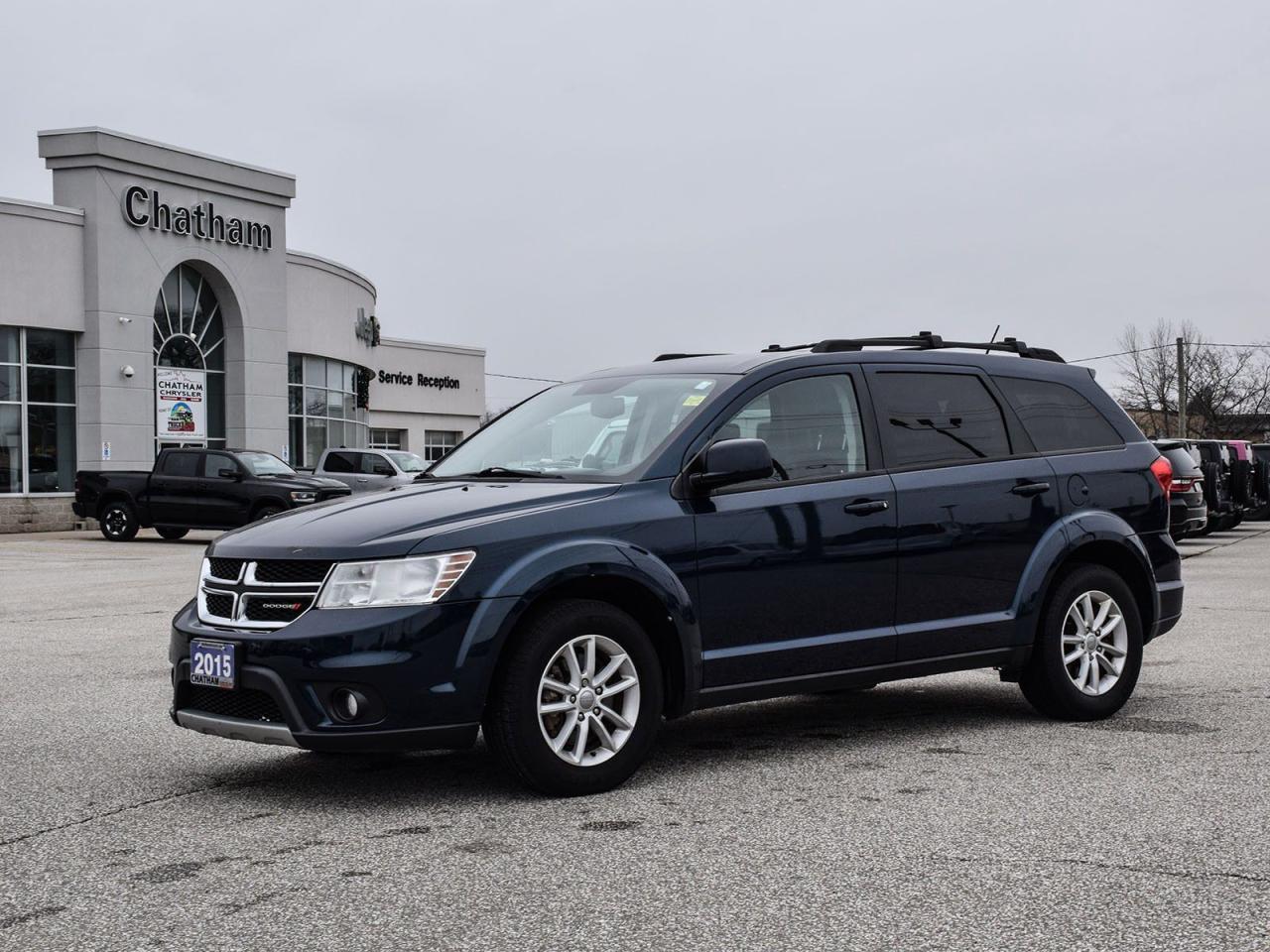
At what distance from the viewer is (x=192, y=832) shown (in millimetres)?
5203

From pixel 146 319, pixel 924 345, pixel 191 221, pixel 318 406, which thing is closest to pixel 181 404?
pixel 146 319

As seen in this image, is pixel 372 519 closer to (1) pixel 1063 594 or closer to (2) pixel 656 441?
(2) pixel 656 441

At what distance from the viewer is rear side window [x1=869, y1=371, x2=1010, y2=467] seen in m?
6.89

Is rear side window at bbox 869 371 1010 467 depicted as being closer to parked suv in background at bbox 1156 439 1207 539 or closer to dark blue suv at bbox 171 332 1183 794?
dark blue suv at bbox 171 332 1183 794

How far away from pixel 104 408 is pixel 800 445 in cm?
3185

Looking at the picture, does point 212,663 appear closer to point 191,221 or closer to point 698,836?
point 698,836

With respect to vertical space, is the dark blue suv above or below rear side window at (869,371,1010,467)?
below

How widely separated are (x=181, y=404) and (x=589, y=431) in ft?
110

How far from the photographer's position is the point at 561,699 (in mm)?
5605

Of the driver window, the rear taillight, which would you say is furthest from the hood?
the rear taillight

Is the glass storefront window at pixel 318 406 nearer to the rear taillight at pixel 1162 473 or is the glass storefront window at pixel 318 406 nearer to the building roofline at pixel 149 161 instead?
the building roofline at pixel 149 161

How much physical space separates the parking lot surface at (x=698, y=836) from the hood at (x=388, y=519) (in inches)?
38.1

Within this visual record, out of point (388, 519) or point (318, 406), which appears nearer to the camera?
point (388, 519)

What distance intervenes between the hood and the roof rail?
1.55 metres
